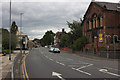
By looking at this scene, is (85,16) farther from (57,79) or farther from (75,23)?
(57,79)

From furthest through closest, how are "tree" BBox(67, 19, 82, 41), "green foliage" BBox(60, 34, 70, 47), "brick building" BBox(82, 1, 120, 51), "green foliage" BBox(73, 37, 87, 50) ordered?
"green foliage" BBox(60, 34, 70, 47)
"tree" BBox(67, 19, 82, 41)
"green foliage" BBox(73, 37, 87, 50)
"brick building" BBox(82, 1, 120, 51)

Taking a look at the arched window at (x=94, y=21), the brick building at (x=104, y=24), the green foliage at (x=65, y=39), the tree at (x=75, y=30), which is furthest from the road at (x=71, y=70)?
the green foliage at (x=65, y=39)

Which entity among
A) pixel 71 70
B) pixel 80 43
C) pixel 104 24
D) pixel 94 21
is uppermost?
pixel 94 21

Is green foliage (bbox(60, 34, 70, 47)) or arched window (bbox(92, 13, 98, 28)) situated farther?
green foliage (bbox(60, 34, 70, 47))

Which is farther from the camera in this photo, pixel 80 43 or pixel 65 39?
pixel 65 39

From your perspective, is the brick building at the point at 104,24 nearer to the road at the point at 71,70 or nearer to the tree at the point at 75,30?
the tree at the point at 75,30

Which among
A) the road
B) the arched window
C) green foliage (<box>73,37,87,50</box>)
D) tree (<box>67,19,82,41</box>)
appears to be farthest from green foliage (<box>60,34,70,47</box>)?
the road

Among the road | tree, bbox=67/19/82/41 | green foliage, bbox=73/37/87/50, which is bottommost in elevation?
the road

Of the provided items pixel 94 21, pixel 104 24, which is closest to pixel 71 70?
pixel 104 24

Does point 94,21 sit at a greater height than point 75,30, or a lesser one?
greater

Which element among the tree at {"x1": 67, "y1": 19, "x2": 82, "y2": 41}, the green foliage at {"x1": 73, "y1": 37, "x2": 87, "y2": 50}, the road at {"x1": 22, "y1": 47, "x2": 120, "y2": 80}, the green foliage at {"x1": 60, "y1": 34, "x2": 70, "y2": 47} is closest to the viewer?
the road at {"x1": 22, "y1": 47, "x2": 120, "y2": 80}

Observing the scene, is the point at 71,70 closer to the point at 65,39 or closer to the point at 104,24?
the point at 104,24

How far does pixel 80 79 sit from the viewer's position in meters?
9.22

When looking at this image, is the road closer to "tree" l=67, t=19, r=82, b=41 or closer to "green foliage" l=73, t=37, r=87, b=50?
"green foliage" l=73, t=37, r=87, b=50
